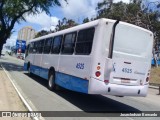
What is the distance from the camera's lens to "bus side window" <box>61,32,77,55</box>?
14.2m

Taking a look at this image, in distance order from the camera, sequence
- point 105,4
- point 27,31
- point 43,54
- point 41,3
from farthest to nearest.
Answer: point 27,31 → point 105,4 → point 41,3 → point 43,54

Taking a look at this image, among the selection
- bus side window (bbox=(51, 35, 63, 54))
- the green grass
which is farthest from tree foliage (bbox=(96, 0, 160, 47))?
bus side window (bbox=(51, 35, 63, 54))

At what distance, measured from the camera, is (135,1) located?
61406 mm

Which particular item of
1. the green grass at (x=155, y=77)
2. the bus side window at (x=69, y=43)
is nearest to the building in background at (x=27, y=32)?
the green grass at (x=155, y=77)

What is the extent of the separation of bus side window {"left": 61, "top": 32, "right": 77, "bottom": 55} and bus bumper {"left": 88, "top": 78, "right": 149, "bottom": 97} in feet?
9.84

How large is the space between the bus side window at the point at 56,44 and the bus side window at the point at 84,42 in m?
3.07

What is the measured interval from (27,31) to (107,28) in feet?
474

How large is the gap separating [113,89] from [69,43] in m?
3.83

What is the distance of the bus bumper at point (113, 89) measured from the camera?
37.7 feet

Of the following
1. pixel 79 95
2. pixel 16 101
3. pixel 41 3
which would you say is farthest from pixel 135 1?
pixel 16 101

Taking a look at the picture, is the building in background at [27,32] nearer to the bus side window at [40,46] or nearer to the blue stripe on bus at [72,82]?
the bus side window at [40,46]

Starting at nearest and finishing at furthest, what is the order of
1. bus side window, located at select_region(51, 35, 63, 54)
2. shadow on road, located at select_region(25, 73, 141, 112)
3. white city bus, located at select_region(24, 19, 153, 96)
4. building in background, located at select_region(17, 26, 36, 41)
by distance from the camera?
white city bus, located at select_region(24, 19, 153, 96) → shadow on road, located at select_region(25, 73, 141, 112) → bus side window, located at select_region(51, 35, 63, 54) → building in background, located at select_region(17, 26, 36, 41)

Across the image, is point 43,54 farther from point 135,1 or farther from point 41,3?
point 135,1

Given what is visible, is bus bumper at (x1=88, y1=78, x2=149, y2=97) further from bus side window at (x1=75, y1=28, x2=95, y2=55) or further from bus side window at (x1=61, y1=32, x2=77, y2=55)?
bus side window at (x1=61, y1=32, x2=77, y2=55)
